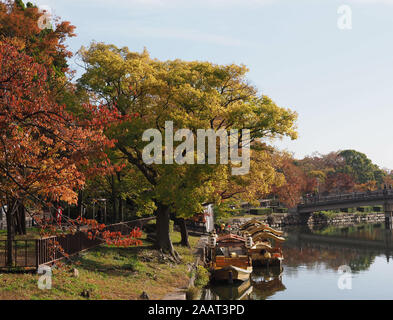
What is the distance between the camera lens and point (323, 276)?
105ft

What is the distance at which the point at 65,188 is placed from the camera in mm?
15305

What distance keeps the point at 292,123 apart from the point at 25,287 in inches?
697

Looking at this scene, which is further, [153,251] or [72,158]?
[153,251]

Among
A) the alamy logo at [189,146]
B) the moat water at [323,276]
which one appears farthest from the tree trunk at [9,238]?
the moat water at [323,276]

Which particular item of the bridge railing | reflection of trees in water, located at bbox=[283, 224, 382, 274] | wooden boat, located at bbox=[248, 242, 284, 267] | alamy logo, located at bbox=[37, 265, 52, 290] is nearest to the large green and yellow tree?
wooden boat, located at bbox=[248, 242, 284, 267]

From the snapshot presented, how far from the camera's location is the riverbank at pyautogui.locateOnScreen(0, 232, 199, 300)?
633 inches

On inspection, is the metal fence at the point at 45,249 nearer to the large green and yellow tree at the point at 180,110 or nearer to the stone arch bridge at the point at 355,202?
the large green and yellow tree at the point at 180,110

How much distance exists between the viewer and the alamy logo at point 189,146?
25.1 m

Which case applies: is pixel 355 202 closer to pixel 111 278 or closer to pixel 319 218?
pixel 319 218

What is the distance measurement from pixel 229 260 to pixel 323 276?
7.63 metres

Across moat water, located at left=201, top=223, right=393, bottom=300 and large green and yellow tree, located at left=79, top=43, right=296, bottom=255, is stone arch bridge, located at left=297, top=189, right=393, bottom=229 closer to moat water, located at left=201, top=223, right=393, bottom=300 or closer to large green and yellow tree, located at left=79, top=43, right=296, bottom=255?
moat water, located at left=201, top=223, right=393, bottom=300
